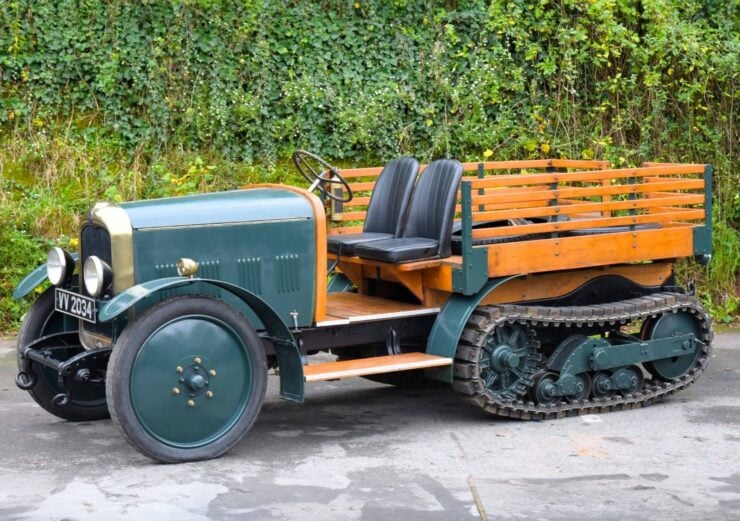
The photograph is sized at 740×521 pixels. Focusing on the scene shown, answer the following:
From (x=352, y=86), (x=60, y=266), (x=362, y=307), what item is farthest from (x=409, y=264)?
(x=352, y=86)

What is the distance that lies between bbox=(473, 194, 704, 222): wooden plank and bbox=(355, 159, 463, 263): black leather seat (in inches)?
9.0

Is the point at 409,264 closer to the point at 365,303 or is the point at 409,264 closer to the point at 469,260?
the point at 469,260

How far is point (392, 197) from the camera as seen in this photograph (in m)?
8.02

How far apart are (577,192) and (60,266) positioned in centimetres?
319

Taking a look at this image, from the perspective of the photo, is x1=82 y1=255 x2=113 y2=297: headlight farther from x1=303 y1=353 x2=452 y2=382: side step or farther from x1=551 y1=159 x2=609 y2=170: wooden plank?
x1=551 y1=159 x2=609 y2=170: wooden plank

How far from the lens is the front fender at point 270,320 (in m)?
6.31

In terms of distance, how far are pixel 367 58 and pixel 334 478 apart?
707 centimetres

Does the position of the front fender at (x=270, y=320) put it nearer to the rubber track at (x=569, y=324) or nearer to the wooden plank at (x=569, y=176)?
the rubber track at (x=569, y=324)

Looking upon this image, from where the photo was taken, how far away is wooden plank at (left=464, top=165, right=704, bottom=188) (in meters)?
7.52

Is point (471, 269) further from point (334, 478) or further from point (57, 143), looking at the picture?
point (57, 143)

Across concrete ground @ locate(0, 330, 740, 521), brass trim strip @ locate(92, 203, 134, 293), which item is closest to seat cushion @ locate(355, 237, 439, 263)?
concrete ground @ locate(0, 330, 740, 521)

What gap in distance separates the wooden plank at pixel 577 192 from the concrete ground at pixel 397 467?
1.36m

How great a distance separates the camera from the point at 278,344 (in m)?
6.79

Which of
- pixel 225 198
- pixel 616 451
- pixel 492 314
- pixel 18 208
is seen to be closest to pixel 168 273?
pixel 225 198
